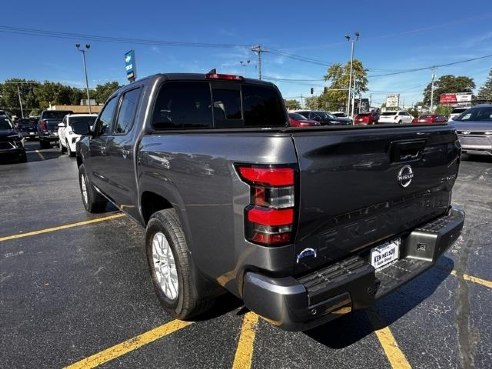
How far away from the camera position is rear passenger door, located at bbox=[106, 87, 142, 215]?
3586 mm

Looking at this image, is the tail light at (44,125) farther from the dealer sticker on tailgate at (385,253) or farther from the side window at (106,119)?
the dealer sticker on tailgate at (385,253)

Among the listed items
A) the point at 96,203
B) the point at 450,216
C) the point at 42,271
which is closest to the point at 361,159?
the point at 450,216

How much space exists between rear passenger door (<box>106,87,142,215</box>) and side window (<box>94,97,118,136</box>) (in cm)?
23

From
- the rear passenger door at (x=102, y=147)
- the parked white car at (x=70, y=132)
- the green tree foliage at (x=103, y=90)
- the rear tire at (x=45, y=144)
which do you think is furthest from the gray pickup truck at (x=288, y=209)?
the green tree foliage at (x=103, y=90)

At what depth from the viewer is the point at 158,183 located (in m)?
2.93

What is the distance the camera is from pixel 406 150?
255 cm

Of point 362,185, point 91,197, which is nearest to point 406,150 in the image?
point 362,185

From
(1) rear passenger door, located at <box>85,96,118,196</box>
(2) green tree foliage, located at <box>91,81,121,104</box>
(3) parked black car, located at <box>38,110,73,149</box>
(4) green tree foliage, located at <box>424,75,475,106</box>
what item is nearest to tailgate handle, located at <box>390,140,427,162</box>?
(1) rear passenger door, located at <box>85,96,118,196</box>

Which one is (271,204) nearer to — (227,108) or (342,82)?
(227,108)

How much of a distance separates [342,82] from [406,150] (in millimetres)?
70566

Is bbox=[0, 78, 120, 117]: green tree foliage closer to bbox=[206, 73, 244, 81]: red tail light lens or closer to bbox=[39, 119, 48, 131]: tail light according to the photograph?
bbox=[39, 119, 48, 131]: tail light

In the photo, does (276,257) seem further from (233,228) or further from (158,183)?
(158,183)

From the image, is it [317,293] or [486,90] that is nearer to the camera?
[317,293]

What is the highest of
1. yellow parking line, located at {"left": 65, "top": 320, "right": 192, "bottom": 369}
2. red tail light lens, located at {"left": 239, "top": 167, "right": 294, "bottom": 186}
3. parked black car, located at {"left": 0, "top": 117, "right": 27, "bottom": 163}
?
red tail light lens, located at {"left": 239, "top": 167, "right": 294, "bottom": 186}
